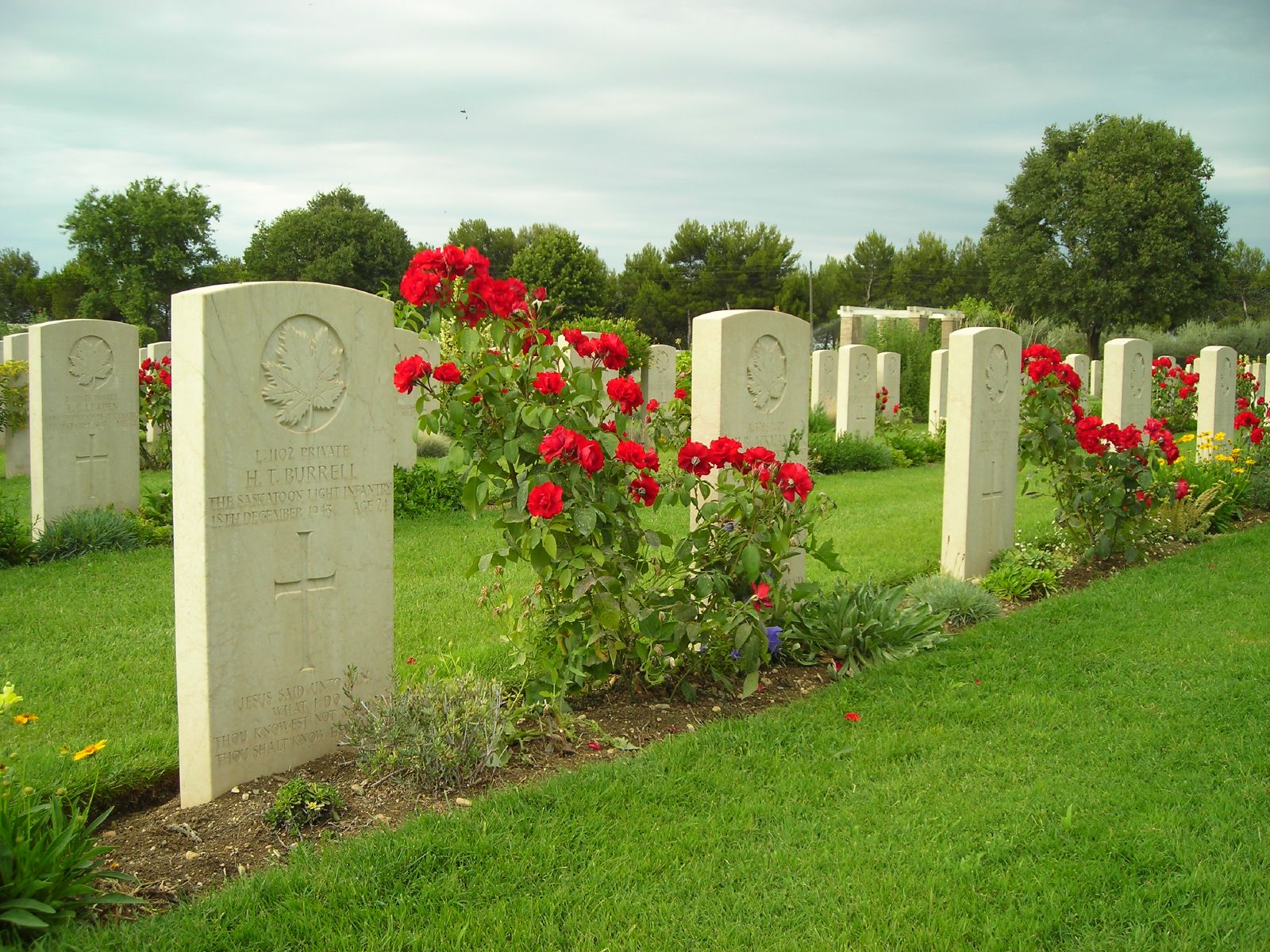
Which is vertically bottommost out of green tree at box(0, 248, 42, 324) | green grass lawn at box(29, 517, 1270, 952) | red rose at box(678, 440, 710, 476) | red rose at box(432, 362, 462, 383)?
green grass lawn at box(29, 517, 1270, 952)

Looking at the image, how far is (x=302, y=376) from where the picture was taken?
12.4 feet

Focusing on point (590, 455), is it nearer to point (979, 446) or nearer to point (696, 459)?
point (696, 459)

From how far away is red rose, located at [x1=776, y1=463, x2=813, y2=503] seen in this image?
15.0 feet

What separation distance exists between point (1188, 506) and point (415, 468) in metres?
7.34

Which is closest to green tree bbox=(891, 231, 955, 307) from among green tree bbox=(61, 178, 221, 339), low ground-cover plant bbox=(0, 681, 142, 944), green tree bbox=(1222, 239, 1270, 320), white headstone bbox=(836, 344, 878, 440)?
green tree bbox=(1222, 239, 1270, 320)

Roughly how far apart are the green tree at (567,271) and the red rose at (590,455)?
1482 inches

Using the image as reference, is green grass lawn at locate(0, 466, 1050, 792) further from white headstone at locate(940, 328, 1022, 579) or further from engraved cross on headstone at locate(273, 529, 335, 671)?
engraved cross on headstone at locate(273, 529, 335, 671)

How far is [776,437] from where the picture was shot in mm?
6074

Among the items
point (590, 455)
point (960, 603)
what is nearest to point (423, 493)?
point (960, 603)

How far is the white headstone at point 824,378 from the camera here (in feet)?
61.6

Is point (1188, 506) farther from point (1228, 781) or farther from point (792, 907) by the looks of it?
point (792, 907)

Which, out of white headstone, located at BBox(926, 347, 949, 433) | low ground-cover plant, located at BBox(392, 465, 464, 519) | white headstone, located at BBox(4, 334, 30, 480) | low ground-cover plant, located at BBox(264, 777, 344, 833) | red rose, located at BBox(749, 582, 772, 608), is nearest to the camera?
low ground-cover plant, located at BBox(264, 777, 344, 833)

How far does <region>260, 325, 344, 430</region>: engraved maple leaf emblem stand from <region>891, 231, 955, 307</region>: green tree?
62.7 meters

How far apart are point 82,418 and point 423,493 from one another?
3068 mm
